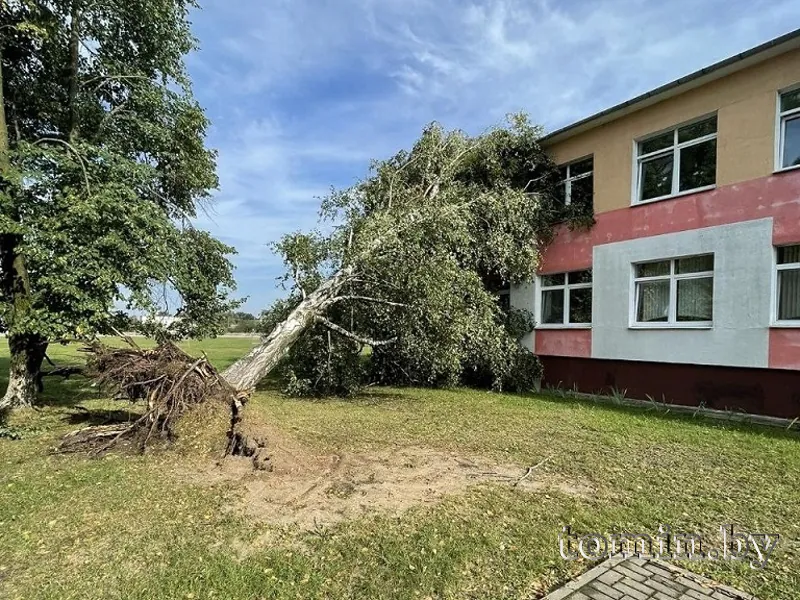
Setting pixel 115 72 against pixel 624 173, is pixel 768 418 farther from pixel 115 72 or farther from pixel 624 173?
pixel 115 72

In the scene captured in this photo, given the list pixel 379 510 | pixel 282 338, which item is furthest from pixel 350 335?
pixel 379 510

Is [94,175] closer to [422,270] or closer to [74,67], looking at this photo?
[74,67]

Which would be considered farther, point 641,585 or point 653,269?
point 653,269

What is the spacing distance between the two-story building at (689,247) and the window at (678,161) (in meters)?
0.03

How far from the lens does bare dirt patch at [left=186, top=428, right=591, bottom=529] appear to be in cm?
447

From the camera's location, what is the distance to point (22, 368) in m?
8.35

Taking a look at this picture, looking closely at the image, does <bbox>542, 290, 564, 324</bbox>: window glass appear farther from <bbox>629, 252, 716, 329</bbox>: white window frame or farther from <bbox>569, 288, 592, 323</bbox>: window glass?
<bbox>629, 252, 716, 329</bbox>: white window frame

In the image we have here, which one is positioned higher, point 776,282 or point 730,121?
point 730,121

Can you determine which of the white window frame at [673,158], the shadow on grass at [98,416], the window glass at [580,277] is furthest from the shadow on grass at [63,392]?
the white window frame at [673,158]

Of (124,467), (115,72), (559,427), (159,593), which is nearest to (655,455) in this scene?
(559,427)

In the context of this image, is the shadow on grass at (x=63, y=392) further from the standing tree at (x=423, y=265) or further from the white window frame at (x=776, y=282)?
the white window frame at (x=776, y=282)

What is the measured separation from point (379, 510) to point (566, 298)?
10.1 metres

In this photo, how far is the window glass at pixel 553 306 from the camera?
13500mm

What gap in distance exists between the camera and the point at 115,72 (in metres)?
9.12
